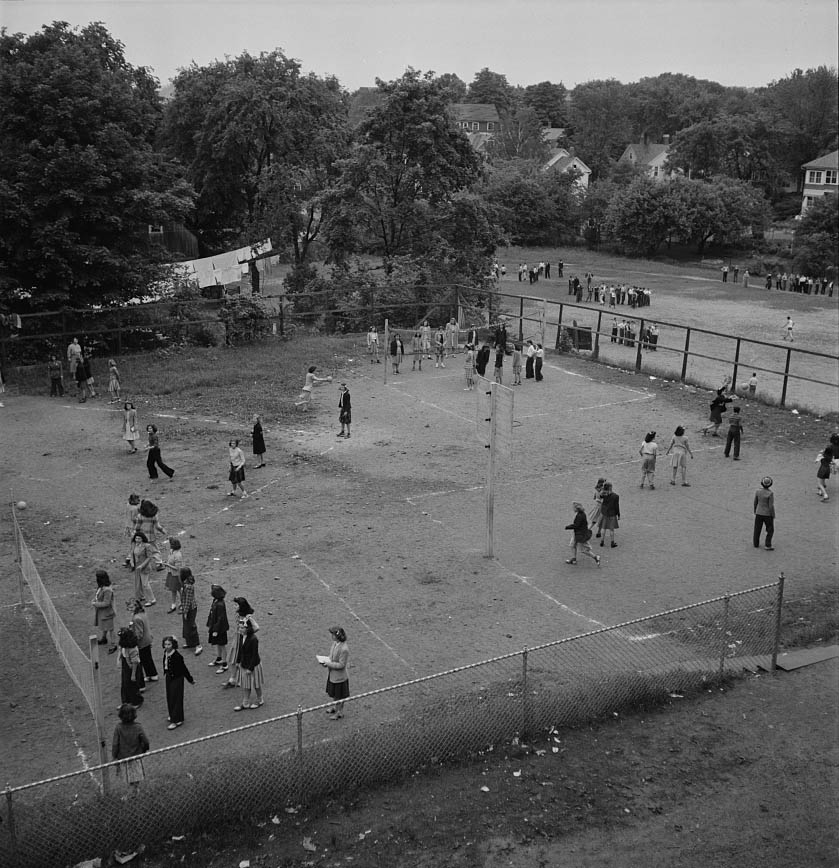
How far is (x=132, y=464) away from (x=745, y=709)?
15762mm

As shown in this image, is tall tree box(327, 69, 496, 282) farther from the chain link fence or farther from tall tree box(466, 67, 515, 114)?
tall tree box(466, 67, 515, 114)

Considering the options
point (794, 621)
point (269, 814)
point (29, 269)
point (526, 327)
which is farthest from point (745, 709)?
point (526, 327)

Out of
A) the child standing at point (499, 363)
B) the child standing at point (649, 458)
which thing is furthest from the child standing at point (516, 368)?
the child standing at point (649, 458)

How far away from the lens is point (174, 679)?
11961mm

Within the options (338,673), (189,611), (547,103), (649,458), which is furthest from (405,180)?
(547,103)

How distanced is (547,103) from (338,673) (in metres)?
152

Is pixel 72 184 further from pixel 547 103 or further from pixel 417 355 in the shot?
pixel 547 103

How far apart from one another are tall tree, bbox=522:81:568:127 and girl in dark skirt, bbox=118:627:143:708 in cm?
14576

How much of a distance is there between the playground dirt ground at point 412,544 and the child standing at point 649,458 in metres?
0.38

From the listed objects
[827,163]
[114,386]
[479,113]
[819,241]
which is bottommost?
[114,386]

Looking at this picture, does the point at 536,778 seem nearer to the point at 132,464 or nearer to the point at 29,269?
the point at 132,464

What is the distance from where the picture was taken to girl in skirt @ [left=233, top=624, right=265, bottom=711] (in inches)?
490

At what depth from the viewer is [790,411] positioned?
2922 centimetres

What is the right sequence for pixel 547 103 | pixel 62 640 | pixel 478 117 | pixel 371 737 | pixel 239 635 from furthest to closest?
pixel 478 117 → pixel 547 103 → pixel 62 640 → pixel 239 635 → pixel 371 737
